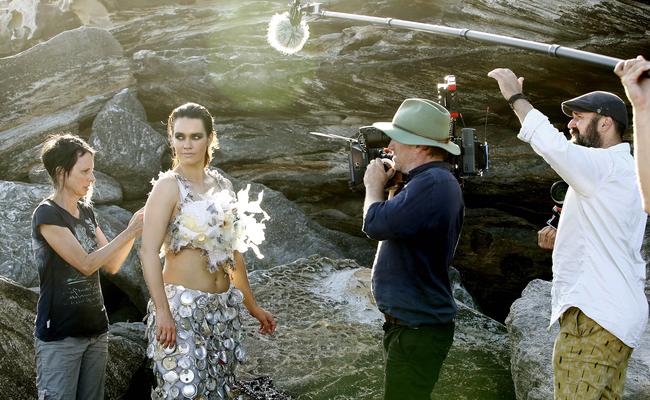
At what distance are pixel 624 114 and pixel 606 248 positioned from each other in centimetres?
72

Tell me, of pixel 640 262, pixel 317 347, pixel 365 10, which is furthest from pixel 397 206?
pixel 365 10

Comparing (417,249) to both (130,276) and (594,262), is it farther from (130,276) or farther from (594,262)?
(130,276)

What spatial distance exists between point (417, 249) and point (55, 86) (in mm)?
9154

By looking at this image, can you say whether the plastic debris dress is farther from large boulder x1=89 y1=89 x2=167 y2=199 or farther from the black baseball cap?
large boulder x1=89 y1=89 x2=167 y2=199

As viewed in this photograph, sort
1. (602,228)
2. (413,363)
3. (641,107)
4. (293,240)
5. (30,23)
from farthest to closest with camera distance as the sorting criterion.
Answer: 1. (30,23)
2. (293,240)
3. (413,363)
4. (602,228)
5. (641,107)

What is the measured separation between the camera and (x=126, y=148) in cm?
1037

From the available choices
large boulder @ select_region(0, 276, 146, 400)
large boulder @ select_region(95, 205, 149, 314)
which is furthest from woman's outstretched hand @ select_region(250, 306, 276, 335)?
large boulder @ select_region(95, 205, 149, 314)

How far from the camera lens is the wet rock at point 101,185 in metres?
9.88

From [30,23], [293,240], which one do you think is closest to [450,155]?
[293,240]

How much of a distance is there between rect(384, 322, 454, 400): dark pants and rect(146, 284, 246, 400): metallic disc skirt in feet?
3.43

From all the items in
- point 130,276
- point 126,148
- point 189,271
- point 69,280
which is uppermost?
point 189,271

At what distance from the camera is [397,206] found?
11.1 feet

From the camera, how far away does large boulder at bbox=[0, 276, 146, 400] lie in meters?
4.89

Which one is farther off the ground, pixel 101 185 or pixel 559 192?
pixel 559 192
